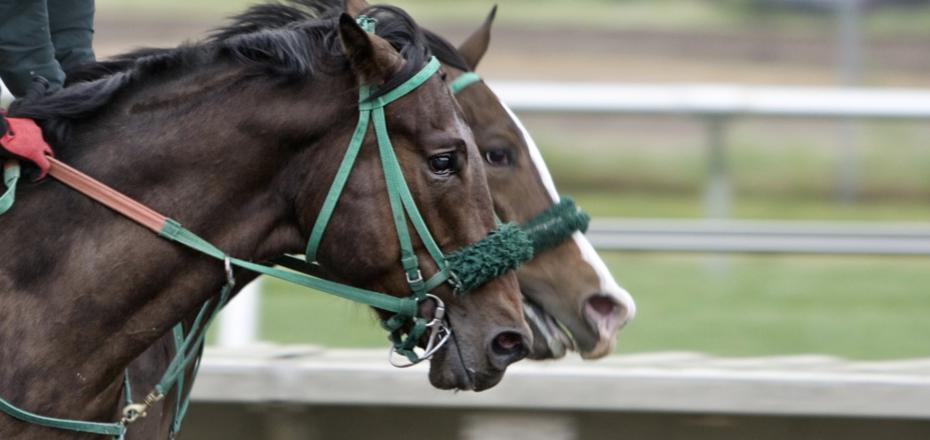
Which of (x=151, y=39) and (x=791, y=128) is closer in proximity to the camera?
(x=791, y=128)

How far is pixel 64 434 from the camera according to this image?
314 centimetres

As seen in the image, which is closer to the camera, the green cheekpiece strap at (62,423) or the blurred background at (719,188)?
the green cheekpiece strap at (62,423)

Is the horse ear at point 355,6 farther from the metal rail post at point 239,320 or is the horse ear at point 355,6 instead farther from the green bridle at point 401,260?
the metal rail post at point 239,320

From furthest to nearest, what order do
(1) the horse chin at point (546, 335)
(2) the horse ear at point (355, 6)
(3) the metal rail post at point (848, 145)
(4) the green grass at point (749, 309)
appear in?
(3) the metal rail post at point (848, 145) → (4) the green grass at point (749, 309) → (1) the horse chin at point (546, 335) → (2) the horse ear at point (355, 6)

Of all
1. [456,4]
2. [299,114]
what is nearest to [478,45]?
[299,114]

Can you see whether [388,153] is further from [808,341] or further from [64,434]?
[808,341]

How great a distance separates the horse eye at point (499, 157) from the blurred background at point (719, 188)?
585 mm

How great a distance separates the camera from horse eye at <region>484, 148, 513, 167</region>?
14.1 ft

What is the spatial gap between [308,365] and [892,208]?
756 centimetres

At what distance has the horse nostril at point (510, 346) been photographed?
320 cm

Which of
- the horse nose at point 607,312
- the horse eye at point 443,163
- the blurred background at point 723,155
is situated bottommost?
the blurred background at point 723,155

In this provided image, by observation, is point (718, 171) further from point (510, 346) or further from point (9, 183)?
point (9, 183)

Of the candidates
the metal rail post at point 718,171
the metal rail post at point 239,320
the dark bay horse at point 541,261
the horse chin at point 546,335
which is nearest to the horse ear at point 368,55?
the dark bay horse at point 541,261

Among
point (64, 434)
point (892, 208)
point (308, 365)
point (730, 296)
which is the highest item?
point (64, 434)
